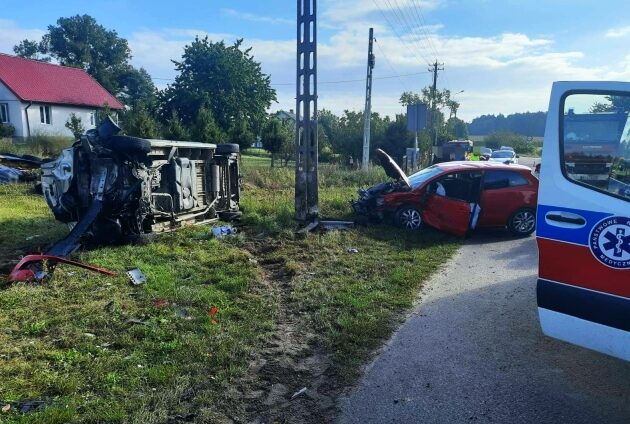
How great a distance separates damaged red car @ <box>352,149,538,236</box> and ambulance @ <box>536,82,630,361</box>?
6.47 metres

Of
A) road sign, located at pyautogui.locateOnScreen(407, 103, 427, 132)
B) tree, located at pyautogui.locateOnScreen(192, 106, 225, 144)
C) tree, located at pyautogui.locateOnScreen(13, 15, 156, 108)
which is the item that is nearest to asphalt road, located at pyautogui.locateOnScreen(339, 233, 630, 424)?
road sign, located at pyautogui.locateOnScreen(407, 103, 427, 132)

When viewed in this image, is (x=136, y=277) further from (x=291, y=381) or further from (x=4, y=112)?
(x=4, y=112)

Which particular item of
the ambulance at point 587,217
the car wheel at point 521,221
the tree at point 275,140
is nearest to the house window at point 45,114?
the tree at point 275,140

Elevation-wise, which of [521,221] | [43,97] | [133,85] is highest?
[133,85]

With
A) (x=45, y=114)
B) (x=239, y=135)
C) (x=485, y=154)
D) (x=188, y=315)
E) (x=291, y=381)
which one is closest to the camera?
(x=291, y=381)

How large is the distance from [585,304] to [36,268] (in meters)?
6.27

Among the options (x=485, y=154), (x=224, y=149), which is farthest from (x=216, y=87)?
(x=224, y=149)

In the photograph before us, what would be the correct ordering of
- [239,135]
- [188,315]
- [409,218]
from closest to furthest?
[188,315], [409,218], [239,135]

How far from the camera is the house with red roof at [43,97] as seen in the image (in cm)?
3719

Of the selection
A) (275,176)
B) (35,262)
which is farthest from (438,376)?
(275,176)

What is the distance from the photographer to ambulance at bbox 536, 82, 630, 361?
9.75 feet

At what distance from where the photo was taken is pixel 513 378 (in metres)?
3.85

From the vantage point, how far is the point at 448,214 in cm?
978

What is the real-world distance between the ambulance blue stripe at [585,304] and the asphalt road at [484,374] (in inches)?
29.4
